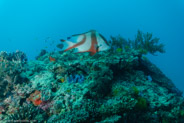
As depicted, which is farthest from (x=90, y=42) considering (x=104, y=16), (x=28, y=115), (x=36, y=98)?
(x=104, y=16)

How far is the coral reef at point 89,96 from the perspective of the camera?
9.75 feet

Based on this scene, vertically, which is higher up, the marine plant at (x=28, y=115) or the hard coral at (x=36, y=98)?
the hard coral at (x=36, y=98)

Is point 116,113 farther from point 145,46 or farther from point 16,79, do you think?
point 145,46

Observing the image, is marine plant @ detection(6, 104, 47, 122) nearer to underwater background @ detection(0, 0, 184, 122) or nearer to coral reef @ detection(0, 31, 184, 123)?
coral reef @ detection(0, 31, 184, 123)

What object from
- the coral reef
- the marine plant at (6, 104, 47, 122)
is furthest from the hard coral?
the marine plant at (6, 104, 47, 122)

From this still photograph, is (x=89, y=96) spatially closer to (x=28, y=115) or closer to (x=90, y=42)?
(x=28, y=115)

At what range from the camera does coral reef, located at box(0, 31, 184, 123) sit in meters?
2.97

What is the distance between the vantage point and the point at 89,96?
3.56m

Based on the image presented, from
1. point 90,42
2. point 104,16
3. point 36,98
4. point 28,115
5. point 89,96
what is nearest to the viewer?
point 90,42

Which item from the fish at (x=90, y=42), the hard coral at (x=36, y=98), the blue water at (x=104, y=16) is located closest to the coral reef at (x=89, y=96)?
the hard coral at (x=36, y=98)

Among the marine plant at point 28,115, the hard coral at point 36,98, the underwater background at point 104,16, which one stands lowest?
the marine plant at point 28,115

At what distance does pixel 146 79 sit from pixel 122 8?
6163 inches

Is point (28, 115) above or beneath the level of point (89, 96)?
beneath

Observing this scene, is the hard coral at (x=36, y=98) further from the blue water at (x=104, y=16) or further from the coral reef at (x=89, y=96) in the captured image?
the blue water at (x=104, y=16)
